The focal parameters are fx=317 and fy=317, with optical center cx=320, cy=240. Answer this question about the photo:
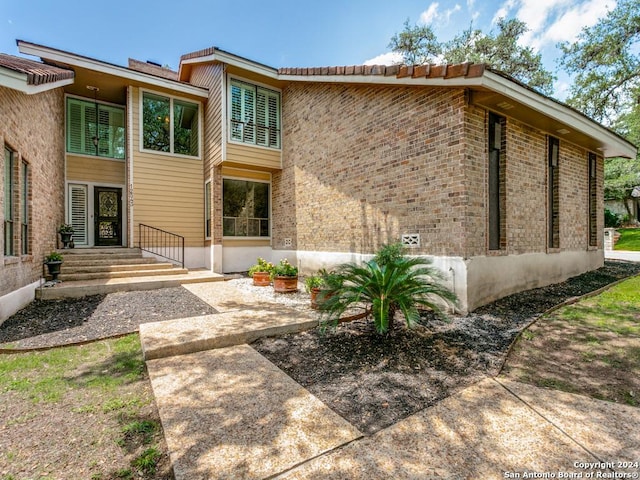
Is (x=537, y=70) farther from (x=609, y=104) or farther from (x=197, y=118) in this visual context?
(x=197, y=118)

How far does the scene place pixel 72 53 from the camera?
876 centimetres

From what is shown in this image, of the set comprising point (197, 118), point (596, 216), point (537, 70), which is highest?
point (537, 70)

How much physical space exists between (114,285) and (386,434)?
6.96 metres

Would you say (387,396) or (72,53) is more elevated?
(72,53)

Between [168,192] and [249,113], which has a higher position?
[249,113]

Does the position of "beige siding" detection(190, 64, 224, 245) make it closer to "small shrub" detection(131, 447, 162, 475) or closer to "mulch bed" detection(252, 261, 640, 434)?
"mulch bed" detection(252, 261, 640, 434)

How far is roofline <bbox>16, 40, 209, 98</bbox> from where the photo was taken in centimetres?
856

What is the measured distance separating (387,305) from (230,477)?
93.2 inches

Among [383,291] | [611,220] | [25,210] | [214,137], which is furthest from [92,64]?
[611,220]

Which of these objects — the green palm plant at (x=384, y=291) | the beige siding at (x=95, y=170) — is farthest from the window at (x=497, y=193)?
the beige siding at (x=95, y=170)

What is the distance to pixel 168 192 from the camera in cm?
1020

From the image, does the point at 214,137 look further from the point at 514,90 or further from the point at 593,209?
the point at 593,209

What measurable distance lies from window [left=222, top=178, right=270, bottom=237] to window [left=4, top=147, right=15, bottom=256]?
529 centimetres

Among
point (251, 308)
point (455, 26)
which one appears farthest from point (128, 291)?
point (455, 26)
